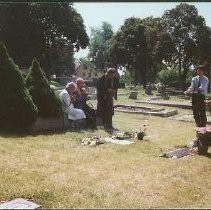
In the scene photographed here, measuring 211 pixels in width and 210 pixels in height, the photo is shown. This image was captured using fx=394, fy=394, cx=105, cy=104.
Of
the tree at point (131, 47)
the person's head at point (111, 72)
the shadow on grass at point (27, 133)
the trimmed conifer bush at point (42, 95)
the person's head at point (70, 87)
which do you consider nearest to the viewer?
the shadow on grass at point (27, 133)

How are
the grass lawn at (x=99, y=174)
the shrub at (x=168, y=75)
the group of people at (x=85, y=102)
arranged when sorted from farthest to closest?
1. the shrub at (x=168, y=75)
2. the group of people at (x=85, y=102)
3. the grass lawn at (x=99, y=174)

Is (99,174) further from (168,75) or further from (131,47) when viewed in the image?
(168,75)

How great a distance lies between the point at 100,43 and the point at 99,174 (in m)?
89.4

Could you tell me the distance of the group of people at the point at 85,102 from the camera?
13250 millimetres

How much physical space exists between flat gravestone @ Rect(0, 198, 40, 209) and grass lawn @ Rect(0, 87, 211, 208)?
22 centimetres

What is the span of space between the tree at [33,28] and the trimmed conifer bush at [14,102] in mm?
35425

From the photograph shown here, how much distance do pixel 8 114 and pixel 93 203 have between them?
6.58 m

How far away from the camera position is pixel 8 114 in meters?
11.9

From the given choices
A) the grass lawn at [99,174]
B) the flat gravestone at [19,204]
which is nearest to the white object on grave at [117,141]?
the grass lawn at [99,174]

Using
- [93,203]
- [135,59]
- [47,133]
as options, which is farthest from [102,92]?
[135,59]

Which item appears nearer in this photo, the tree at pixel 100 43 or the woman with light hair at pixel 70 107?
the woman with light hair at pixel 70 107

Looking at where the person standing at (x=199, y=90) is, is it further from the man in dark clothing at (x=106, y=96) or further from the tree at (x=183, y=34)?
the tree at (x=183, y=34)

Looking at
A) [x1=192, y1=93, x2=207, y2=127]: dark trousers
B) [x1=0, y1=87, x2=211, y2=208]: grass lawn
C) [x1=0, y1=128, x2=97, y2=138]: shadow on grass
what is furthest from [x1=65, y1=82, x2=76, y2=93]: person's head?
[x1=192, y1=93, x2=207, y2=127]: dark trousers

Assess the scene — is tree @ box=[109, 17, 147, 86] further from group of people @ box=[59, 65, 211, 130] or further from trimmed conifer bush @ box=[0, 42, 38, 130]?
trimmed conifer bush @ box=[0, 42, 38, 130]
